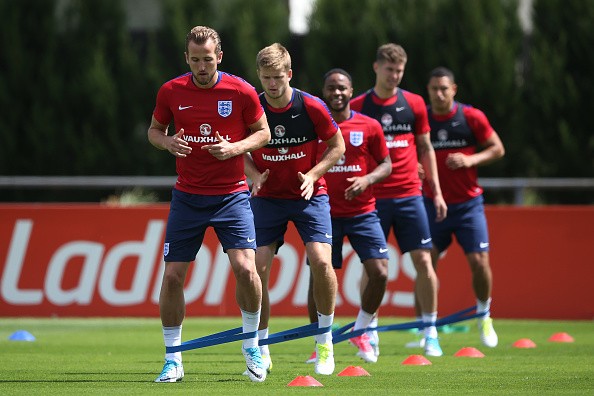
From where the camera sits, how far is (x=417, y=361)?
1083 centimetres

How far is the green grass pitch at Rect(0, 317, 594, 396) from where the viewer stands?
29.0 feet

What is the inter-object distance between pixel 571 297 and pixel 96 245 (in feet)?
19.4

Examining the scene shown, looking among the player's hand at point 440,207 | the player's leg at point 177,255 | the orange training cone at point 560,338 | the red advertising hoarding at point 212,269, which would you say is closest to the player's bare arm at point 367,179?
the player's hand at point 440,207

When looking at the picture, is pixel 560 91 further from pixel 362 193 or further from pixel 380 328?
pixel 380 328

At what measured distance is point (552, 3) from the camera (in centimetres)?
2091

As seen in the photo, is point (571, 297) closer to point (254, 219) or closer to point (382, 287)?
point (382, 287)

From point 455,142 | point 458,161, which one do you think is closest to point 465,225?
point 458,161

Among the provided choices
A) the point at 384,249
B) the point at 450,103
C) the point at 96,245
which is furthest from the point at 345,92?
the point at 96,245

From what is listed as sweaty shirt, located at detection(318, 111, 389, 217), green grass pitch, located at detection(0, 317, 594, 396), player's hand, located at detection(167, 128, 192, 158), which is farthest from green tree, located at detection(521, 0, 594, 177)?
player's hand, located at detection(167, 128, 192, 158)

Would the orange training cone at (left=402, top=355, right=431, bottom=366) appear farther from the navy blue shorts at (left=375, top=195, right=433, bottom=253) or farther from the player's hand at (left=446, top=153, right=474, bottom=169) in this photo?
the player's hand at (left=446, top=153, right=474, bottom=169)

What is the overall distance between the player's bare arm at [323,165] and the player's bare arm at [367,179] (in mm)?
787

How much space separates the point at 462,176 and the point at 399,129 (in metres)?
1.44

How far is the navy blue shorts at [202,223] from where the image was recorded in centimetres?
932

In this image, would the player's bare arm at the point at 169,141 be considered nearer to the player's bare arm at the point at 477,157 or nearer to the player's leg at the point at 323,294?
the player's leg at the point at 323,294
